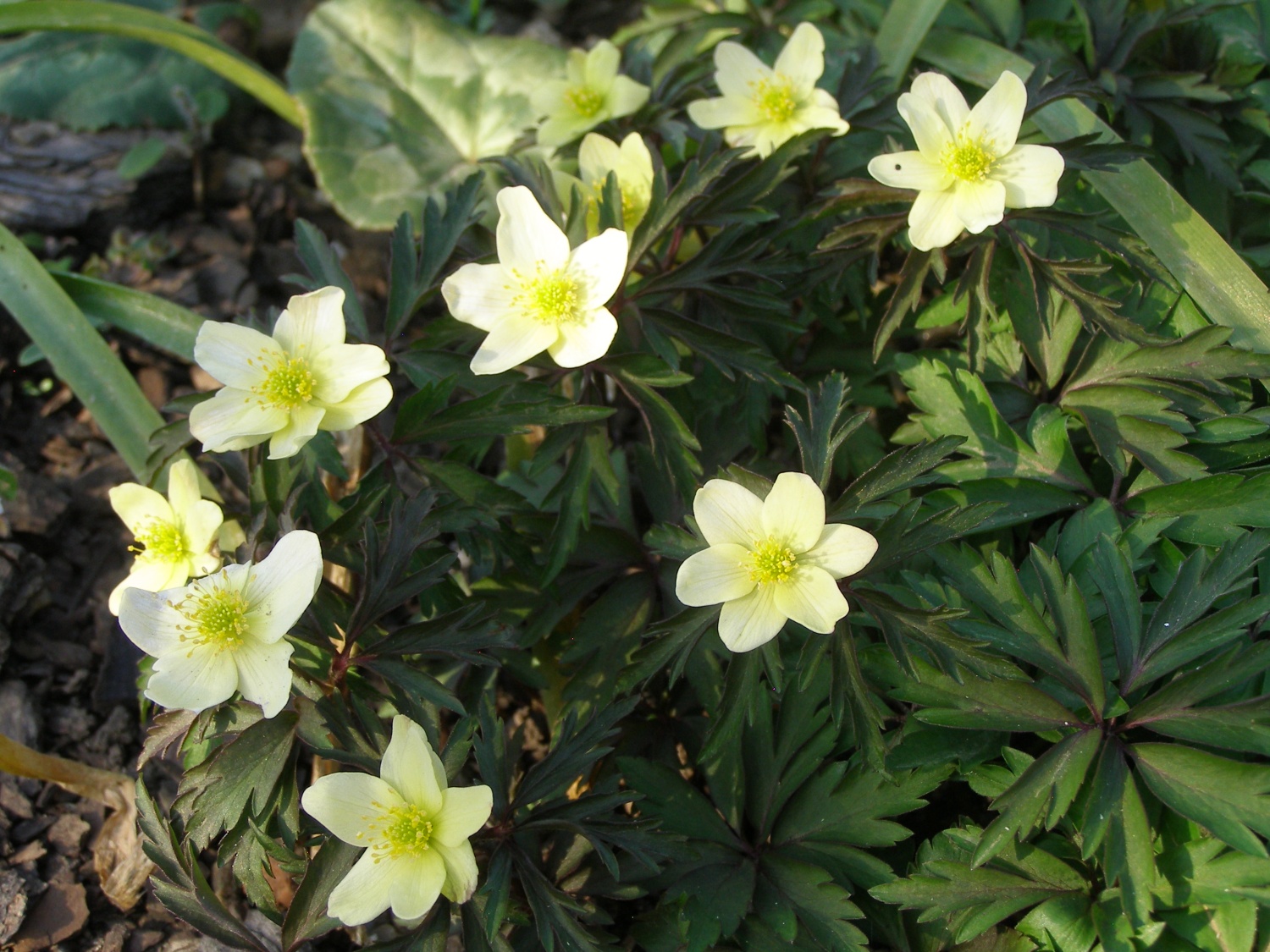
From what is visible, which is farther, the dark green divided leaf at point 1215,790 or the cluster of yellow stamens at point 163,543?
the cluster of yellow stamens at point 163,543

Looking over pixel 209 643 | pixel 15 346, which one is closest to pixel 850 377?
pixel 209 643

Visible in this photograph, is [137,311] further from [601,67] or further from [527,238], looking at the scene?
[601,67]

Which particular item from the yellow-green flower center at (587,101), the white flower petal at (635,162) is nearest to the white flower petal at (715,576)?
the white flower petal at (635,162)

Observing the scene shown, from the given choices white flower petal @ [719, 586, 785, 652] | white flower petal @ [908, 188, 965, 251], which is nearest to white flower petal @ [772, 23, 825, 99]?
white flower petal @ [908, 188, 965, 251]

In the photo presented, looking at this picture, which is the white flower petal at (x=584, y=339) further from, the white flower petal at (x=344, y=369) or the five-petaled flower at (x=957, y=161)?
the five-petaled flower at (x=957, y=161)

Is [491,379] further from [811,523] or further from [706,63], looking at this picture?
[706,63]

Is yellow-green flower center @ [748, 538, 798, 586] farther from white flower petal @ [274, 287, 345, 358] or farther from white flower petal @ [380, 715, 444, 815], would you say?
white flower petal @ [274, 287, 345, 358]
